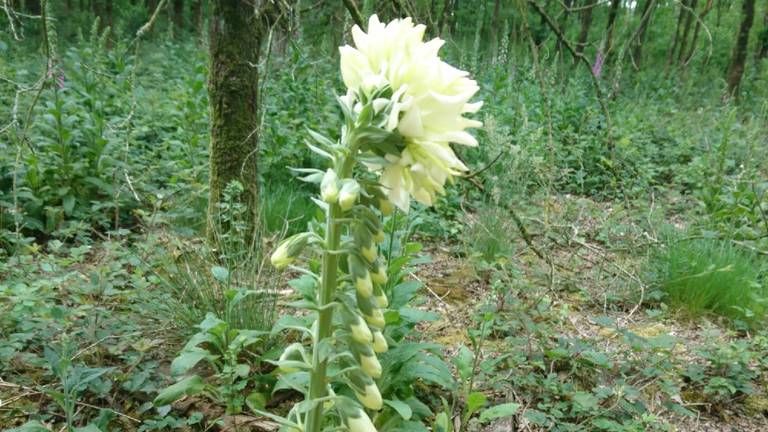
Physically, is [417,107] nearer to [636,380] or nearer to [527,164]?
[636,380]

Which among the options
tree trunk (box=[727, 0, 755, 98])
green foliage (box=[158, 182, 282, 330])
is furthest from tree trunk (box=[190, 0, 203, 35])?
tree trunk (box=[727, 0, 755, 98])

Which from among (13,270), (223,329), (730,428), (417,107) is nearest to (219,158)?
(13,270)

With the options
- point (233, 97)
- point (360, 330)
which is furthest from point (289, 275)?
point (360, 330)

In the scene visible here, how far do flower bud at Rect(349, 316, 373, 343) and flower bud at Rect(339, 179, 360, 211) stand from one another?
0.80ft

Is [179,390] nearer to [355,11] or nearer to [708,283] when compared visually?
[355,11]

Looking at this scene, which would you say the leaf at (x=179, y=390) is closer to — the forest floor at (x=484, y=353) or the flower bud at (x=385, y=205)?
the forest floor at (x=484, y=353)

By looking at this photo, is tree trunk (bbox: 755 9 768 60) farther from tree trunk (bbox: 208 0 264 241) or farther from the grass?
tree trunk (bbox: 208 0 264 241)

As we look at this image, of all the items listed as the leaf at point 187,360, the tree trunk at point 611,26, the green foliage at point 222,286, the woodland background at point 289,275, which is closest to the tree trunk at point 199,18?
the woodland background at point 289,275

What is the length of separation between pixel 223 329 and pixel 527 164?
2901mm

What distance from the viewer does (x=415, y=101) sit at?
3.68 feet

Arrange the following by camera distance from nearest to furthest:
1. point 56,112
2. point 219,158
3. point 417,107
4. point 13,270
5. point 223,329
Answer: point 417,107 → point 223,329 → point 13,270 → point 219,158 → point 56,112

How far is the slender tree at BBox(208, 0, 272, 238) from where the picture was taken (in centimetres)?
329

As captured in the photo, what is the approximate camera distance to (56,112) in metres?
4.23

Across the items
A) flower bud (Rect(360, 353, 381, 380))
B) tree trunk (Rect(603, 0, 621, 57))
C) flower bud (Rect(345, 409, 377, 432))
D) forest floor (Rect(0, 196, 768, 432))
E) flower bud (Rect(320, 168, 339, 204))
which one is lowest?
forest floor (Rect(0, 196, 768, 432))
